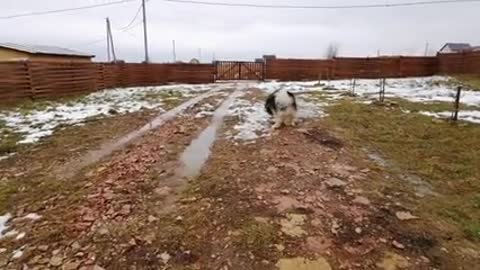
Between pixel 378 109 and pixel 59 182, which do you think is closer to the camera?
pixel 59 182

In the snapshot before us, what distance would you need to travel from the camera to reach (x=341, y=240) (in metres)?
3.06

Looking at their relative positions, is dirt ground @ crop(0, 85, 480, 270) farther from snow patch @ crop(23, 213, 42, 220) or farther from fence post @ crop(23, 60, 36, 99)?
fence post @ crop(23, 60, 36, 99)

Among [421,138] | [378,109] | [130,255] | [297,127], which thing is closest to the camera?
[130,255]

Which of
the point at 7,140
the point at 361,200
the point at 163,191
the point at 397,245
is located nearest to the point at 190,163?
the point at 163,191

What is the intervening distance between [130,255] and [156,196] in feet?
3.87

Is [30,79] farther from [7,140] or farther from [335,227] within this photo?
[335,227]

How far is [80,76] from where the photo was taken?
16.6 m

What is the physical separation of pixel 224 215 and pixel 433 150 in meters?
3.93

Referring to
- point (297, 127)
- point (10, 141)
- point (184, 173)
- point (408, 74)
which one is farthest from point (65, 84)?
point (408, 74)

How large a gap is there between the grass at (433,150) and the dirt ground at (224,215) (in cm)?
33

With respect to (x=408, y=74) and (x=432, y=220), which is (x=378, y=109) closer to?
(x=432, y=220)

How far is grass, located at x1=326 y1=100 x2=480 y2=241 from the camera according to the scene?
12.0 feet

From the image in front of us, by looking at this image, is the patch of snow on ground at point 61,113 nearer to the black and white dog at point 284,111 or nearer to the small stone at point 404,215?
the black and white dog at point 284,111

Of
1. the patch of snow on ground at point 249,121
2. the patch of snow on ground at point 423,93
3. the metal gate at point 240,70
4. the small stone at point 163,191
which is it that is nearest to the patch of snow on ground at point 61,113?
the patch of snow on ground at point 249,121
